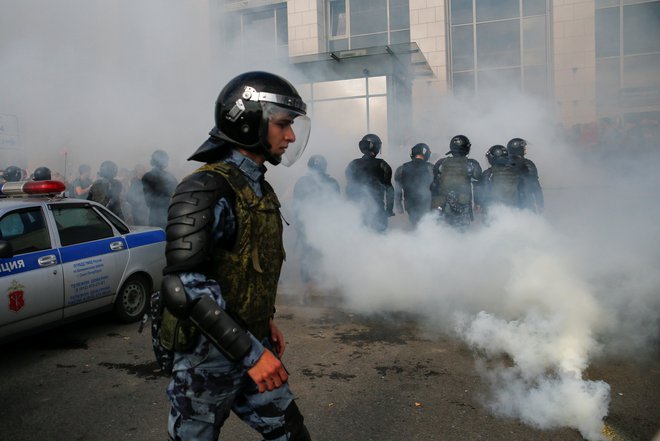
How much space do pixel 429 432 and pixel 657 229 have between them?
4.21m

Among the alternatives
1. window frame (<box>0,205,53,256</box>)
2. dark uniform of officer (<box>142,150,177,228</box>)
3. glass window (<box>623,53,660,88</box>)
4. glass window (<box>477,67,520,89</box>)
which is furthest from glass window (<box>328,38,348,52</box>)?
window frame (<box>0,205,53,256</box>)

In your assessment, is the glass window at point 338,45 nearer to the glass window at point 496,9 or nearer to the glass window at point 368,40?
the glass window at point 368,40

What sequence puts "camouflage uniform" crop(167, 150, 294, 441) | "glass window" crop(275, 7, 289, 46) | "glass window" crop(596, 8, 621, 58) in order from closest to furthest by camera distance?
"camouflage uniform" crop(167, 150, 294, 441) < "glass window" crop(596, 8, 621, 58) < "glass window" crop(275, 7, 289, 46)

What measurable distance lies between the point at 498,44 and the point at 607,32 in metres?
2.29

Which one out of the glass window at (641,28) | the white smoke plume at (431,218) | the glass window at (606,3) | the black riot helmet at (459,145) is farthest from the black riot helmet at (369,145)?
the glass window at (641,28)

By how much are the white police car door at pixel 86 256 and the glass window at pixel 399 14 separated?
10.0 meters

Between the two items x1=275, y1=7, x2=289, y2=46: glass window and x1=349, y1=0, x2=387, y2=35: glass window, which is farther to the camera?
x1=275, y1=7, x2=289, y2=46: glass window

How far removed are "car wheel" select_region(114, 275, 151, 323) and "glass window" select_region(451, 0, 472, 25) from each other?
1027 centimetres

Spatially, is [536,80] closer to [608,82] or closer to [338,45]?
[608,82]

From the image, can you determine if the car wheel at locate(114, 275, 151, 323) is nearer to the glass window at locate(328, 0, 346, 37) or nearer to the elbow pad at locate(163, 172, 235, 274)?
the elbow pad at locate(163, 172, 235, 274)

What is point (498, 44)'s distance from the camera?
1202 cm

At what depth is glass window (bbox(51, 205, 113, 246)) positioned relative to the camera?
4.45m

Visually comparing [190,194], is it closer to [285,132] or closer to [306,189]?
[285,132]

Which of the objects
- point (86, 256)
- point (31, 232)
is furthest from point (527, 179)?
point (31, 232)
